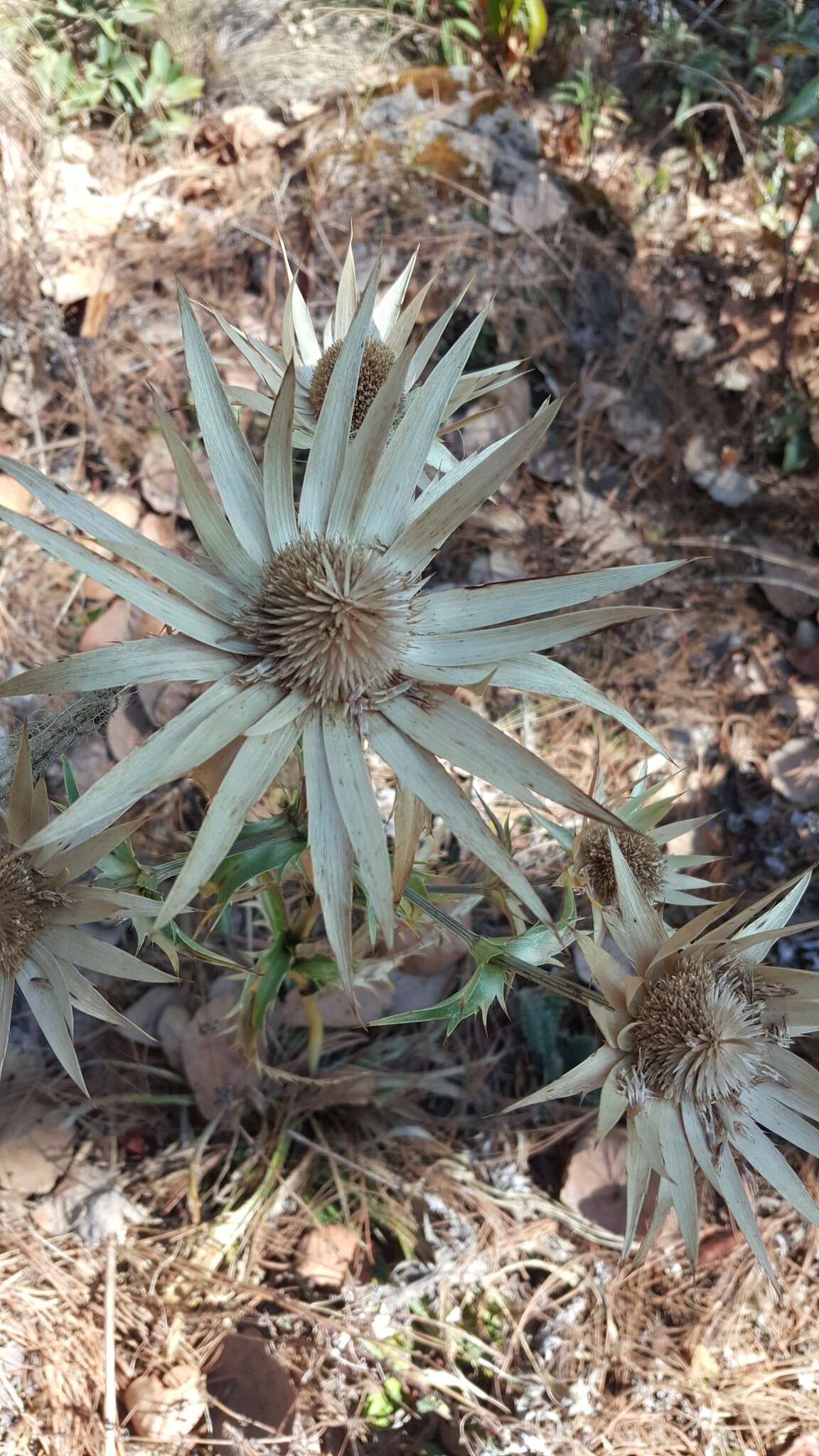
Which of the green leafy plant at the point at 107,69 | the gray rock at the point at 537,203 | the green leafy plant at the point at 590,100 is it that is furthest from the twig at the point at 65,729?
the green leafy plant at the point at 590,100

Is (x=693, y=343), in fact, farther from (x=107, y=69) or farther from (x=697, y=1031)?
(x=697, y=1031)

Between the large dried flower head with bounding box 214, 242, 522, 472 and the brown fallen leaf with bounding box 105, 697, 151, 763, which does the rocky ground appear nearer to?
the brown fallen leaf with bounding box 105, 697, 151, 763

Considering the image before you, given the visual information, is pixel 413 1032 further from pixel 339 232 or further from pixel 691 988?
pixel 339 232

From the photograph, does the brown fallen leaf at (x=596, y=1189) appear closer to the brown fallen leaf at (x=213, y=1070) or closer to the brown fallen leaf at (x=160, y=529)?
the brown fallen leaf at (x=213, y=1070)

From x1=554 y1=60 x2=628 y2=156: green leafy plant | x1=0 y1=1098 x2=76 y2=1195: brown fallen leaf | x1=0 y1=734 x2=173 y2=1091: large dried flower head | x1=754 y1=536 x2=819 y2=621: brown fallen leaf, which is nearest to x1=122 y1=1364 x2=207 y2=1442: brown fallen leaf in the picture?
x1=0 y1=1098 x2=76 y2=1195: brown fallen leaf

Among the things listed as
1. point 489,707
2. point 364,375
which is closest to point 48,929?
point 364,375

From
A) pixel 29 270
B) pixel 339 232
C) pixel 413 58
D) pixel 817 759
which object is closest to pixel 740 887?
pixel 817 759
